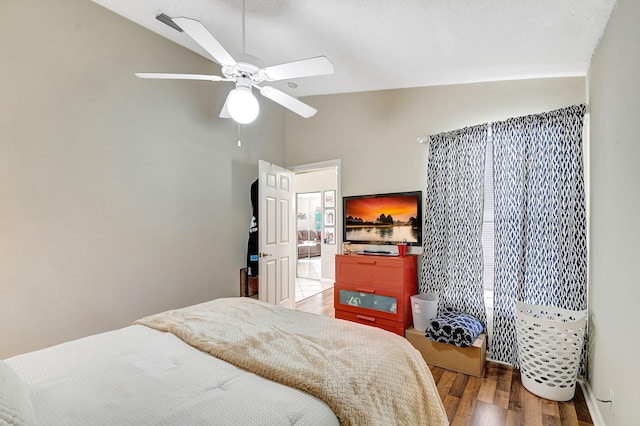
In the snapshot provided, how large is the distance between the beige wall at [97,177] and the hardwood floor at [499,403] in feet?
8.06

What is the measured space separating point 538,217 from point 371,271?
5.28 ft

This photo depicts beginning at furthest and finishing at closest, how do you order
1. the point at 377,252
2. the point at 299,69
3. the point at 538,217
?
the point at 377,252
the point at 538,217
the point at 299,69

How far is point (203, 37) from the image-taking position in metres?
1.63

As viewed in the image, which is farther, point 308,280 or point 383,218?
point 308,280

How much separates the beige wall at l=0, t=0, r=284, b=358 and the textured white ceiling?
0.34m

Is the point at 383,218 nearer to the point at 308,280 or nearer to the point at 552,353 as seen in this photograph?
the point at 552,353

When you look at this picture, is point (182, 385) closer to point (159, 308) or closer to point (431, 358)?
point (159, 308)

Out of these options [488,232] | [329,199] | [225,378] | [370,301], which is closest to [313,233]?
[329,199]

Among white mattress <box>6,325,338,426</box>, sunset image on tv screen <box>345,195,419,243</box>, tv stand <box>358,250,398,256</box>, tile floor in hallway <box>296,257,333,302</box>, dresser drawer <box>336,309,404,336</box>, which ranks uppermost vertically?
sunset image on tv screen <box>345,195,419,243</box>

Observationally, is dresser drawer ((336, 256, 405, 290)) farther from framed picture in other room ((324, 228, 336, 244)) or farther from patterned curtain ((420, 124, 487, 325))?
framed picture in other room ((324, 228, 336, 244))

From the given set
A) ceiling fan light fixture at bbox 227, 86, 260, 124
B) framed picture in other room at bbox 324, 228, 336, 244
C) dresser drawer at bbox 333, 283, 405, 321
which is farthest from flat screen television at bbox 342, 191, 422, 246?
framed picture in other room at bbox 324, 228, 336, 244

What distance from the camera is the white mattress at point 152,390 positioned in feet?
3.15

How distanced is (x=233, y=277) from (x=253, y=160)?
4.86ft

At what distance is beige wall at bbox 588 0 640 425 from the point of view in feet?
4.60
